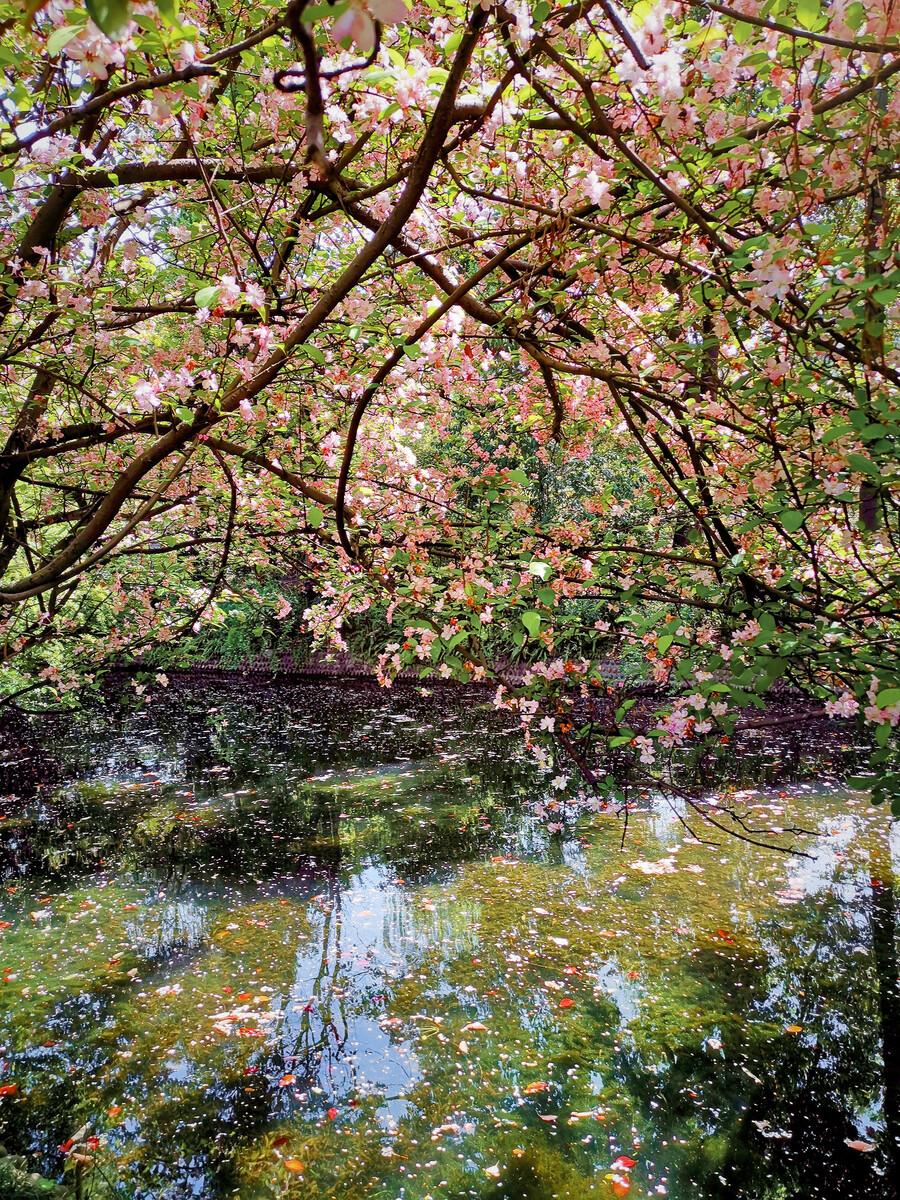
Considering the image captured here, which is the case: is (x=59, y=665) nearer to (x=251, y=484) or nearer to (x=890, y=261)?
(x=251, y=484)

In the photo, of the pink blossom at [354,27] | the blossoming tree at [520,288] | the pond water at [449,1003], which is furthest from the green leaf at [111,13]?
the pond water at [449,1003]

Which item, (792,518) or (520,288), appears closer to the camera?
(792,518)

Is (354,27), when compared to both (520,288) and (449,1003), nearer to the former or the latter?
(520,288)

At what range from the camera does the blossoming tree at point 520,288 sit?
1487 millimetres

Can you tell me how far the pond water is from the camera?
270cm

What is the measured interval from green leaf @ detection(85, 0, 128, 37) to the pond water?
3194mm

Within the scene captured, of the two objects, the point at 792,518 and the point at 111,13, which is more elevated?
the point at 111,13

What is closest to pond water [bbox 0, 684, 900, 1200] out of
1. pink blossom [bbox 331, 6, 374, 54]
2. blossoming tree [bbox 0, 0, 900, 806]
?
blossoming tree [bbox 0, 0, 900, 806]

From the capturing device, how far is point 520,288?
2299mm

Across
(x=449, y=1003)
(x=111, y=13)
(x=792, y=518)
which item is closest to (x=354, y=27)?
(x=111, y=13)

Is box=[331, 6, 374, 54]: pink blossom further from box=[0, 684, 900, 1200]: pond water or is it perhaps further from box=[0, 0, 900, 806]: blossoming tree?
box=[0, 684, 900, 1200]: pond water

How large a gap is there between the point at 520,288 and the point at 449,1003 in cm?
335

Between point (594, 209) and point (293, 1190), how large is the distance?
11.3ft

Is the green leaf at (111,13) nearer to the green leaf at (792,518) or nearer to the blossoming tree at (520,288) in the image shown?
the blossoming tree at (520,288)
